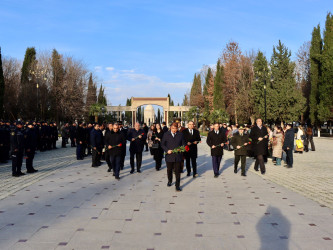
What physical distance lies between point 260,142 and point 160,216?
6.74m

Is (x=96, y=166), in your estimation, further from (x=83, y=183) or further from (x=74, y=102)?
(x=74, y=102)

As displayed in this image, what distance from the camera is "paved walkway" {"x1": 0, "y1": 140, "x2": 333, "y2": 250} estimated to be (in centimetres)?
527

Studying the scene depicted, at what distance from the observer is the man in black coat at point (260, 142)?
1241 cm

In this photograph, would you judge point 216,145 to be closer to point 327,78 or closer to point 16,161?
point 16,161

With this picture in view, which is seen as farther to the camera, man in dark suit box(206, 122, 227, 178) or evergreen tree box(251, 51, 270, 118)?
evergreen tree box(251, 51, 270, 118)

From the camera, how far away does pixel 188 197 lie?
8.58m

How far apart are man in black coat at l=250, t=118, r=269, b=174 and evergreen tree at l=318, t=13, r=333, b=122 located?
30.7 metres

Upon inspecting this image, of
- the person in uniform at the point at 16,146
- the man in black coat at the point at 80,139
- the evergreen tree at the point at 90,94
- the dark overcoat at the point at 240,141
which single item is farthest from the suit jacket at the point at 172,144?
the evergreen tree at the point at 90,94

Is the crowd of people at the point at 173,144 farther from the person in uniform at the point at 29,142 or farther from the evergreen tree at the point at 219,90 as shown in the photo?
the evergreen tree at the point at 219,90

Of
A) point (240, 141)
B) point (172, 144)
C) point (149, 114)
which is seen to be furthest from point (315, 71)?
point (149, 114)

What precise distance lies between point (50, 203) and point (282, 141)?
10354mm

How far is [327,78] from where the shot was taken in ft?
131

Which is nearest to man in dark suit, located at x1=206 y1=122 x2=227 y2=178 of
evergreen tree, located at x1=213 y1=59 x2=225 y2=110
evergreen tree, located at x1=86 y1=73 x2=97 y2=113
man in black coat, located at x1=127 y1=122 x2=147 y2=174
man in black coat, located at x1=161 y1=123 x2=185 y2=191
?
man in black coat, located at x1=161 y1=123 x2=185 y2=191

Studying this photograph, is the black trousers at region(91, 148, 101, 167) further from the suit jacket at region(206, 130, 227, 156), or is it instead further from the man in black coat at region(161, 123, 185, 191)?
the man in black coat at region(161, 123, 185, 191)
